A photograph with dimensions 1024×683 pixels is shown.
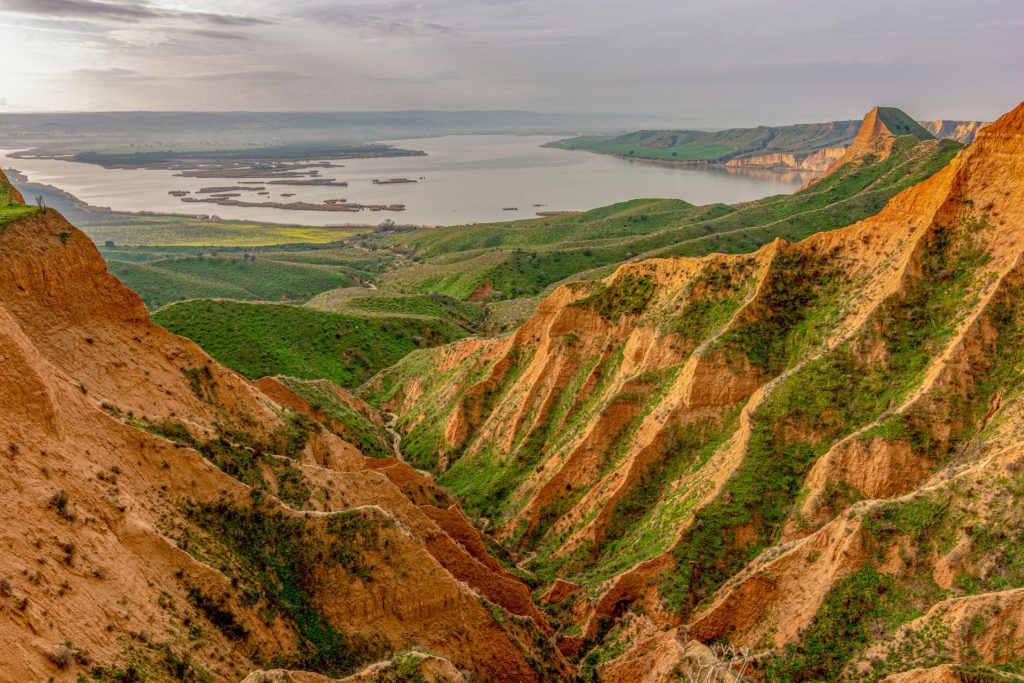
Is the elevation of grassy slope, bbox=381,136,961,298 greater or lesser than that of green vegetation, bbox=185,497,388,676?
greater

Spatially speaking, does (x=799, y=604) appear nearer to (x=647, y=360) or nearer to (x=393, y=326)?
(x=647, y=360)

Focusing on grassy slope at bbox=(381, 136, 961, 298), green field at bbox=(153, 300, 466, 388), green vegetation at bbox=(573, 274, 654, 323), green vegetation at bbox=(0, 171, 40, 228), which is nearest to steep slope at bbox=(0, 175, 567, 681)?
green vegetation at bbox=(0, 171, 40, 228)

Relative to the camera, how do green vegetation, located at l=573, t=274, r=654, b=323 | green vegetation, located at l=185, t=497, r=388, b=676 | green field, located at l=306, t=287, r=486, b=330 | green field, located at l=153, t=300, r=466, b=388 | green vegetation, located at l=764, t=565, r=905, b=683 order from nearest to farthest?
green vegetation, located at l=185, t=497, r=388, b=676, green vegetation, located at l=764, t=565, r=905, b=683, green vegetation, located at l=573, t=274, r=654, b=323, green field, located at l=153, t=300, r=466, b=388, green field, located at l=306, t=287, r=486, b=330

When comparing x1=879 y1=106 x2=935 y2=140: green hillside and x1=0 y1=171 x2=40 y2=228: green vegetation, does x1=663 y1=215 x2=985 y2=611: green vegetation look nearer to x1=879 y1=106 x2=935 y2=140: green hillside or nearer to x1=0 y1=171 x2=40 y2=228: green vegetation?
x1=0 y1=171 x2=40 y2=228: green vegetation

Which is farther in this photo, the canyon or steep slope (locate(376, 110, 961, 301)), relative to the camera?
steep slope (locate(376, 110, 961, 301))

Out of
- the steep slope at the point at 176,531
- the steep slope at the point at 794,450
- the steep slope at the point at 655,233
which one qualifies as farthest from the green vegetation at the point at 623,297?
the steep slope at the point at 655,233

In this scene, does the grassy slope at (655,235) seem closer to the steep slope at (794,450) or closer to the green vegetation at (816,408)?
the steep slope at (794,450)

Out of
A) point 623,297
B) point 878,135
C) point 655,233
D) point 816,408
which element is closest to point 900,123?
point 878,135

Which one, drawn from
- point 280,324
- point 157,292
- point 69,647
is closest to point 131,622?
point 69,647
